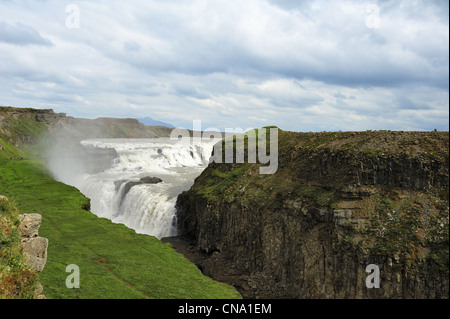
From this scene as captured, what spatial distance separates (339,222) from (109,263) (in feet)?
58.7

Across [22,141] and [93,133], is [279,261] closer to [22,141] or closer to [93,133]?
[22,141]

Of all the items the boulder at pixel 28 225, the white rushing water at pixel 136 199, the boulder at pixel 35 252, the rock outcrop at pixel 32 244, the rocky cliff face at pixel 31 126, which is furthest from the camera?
the rocky cliff face at pixel 31 126

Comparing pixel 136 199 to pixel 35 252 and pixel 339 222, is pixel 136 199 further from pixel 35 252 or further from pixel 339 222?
pixel 339 222

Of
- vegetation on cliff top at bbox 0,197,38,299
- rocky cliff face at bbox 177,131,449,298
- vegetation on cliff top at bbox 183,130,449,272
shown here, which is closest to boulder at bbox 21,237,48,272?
vegetation on cliff top at bbox 0,197,38,299

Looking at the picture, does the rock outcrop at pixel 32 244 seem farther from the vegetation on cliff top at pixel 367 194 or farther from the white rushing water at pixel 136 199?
the white rushing water at pixel 136 199

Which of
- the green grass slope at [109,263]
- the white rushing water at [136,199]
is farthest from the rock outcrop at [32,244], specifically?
the white rushing water at [136,199]

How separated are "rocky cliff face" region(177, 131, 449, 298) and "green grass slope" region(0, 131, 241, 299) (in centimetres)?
403

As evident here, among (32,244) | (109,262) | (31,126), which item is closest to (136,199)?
(109,262)

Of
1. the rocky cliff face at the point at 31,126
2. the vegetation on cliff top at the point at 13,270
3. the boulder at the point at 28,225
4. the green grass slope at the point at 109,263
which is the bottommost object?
the green grass slope at the point at 109,263

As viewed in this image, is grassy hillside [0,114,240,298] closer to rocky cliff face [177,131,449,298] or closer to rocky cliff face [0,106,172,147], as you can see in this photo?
rocky cliff face [177,131,449,298]

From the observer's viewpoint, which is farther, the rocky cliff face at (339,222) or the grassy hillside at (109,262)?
the grassy hillside at (109,262)

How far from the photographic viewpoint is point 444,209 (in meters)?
18.6

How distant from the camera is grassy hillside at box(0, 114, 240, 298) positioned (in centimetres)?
2050

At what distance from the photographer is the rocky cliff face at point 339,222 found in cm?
1791
